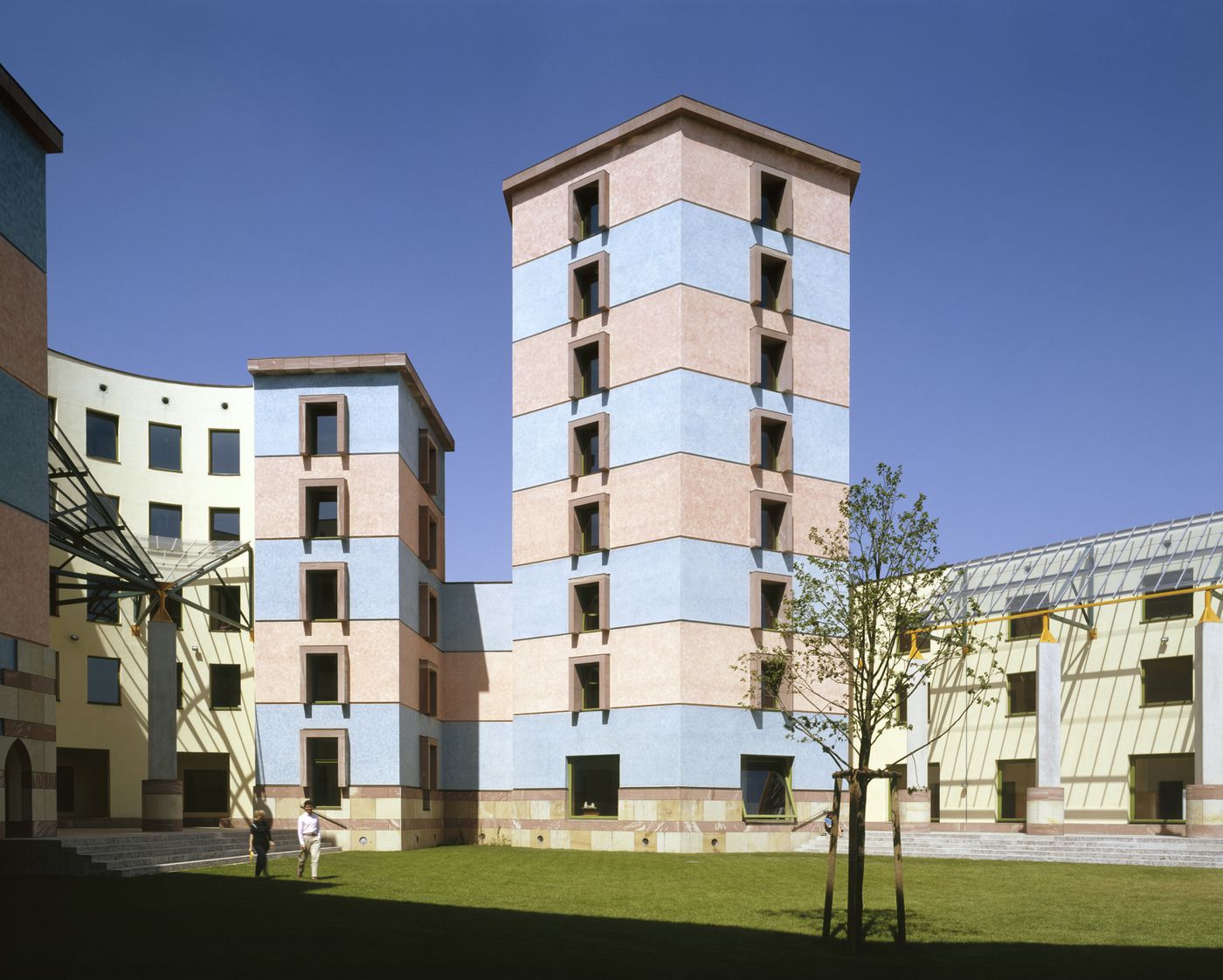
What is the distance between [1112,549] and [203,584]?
38.1 meters

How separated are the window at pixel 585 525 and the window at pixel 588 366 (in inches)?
165

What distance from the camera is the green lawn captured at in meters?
16.7

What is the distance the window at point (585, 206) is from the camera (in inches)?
1956

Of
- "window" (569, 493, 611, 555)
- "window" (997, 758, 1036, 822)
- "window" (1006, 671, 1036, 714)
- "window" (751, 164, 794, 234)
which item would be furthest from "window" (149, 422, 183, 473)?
"window" (997, 758, 1036, 822)

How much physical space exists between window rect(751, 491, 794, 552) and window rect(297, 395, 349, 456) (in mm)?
15517

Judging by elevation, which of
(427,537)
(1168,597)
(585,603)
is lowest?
(585,603)

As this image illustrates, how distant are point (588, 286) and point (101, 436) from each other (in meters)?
20.7

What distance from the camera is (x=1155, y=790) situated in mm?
50312

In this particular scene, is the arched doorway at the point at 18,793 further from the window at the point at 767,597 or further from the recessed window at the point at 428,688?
the window at the point at 767,597

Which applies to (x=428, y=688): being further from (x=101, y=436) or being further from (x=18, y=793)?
(x=18, y=793)

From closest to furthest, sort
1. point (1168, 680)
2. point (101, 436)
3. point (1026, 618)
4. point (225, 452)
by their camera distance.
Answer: point (1168, 680) < point (101, 436) < point (225, 452) < point (1026, 618)

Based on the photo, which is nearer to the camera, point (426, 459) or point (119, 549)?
point (119, 549)

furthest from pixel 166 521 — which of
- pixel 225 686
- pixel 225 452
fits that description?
pixel 225 686

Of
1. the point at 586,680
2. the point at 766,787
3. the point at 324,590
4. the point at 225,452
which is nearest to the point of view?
the point at 766,787
